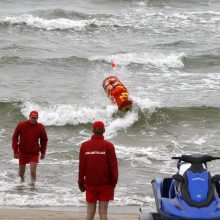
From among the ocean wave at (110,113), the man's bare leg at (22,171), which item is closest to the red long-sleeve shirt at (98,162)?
the man's bare leg at (22,171)

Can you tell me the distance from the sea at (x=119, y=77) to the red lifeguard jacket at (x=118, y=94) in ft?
0.78

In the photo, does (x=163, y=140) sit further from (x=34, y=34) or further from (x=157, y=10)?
(x=157, y=10)

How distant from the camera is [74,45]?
3075 centimetres

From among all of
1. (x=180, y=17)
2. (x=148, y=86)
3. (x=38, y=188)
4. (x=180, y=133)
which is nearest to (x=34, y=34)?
(x=180, y=17)

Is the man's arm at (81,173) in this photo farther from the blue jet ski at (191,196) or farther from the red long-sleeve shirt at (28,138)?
the red long-sleeve shirt at (28,138)

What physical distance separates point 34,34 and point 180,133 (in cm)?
1750

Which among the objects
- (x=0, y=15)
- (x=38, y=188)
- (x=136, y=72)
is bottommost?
(x=38, y=188)

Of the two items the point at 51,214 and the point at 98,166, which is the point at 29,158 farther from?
the point at 98,166

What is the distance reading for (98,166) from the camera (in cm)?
793

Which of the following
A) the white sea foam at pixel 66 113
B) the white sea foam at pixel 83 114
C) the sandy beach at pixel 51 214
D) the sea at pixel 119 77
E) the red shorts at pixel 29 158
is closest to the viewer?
the sandy beach at pixel 51 214

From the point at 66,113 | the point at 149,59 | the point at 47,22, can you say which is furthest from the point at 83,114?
the point at 47,22

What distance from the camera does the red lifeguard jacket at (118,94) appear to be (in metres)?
18.8

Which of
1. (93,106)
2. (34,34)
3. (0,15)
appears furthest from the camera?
(0,15)

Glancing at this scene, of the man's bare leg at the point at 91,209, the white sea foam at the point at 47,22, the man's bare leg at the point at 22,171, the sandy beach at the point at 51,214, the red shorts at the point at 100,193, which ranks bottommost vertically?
the sandy beach at the point at 51,214
